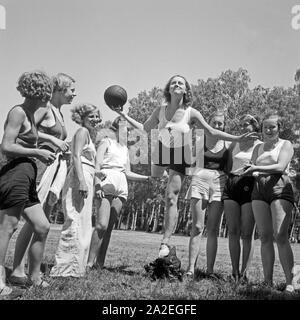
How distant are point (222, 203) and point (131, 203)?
1183 inches

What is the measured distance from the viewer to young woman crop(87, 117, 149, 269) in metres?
4.19

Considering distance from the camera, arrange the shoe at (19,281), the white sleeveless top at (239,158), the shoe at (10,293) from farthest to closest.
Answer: the white sleeveless top at (239,158) < the shoe at (19,281) < the shoe at (10,293)

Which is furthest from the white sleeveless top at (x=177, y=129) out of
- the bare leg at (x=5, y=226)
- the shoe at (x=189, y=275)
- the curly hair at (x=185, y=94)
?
the bare leg at (x=5, y=226)

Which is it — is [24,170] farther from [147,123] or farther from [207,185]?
[207,185]

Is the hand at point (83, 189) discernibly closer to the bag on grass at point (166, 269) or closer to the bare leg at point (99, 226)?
the bare leg at point (99, 226)

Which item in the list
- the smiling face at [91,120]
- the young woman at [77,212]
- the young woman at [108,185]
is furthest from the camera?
the young woman at [108,185]

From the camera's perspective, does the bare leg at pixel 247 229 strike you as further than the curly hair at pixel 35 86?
Yes

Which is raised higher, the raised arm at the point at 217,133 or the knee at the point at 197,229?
the raised arm at the point at 217,133

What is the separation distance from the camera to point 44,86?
3.12m

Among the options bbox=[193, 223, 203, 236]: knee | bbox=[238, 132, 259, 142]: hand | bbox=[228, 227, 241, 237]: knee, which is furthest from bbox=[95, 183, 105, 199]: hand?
bbox=[238, 132, 259, 142]: hand

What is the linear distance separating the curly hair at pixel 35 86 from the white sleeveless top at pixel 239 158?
2.17 meters

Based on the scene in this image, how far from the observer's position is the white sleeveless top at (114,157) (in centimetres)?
433

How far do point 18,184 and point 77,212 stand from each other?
1.00m
